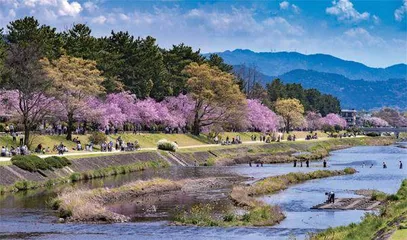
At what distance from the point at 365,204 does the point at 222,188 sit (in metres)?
15.7

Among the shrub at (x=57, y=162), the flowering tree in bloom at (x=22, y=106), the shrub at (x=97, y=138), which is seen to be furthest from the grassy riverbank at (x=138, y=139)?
the shrub at (x=57, y=162)

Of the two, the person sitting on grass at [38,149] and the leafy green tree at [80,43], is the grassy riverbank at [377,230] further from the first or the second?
the leafy green tree at [80,43]

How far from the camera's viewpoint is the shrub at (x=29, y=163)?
211 feet

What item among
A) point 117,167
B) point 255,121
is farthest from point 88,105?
point 255,121

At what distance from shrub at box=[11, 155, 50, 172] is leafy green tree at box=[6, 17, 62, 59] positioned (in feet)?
111

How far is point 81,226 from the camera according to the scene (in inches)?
1644

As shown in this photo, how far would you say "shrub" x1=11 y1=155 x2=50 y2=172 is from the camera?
211ft

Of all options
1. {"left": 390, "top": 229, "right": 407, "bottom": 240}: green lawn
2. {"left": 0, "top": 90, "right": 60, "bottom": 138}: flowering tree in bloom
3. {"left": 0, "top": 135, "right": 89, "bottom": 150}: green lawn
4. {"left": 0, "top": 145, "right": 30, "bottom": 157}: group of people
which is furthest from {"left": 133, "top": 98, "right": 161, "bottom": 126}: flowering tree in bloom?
{"left": 390, "top": 229, "right": 407, "bottom": 240}: green lawn

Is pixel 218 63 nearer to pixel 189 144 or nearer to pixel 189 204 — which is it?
pixel 189 144

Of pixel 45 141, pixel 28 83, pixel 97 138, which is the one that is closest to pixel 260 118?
pixel 97 138

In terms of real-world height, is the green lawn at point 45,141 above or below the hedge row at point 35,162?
above

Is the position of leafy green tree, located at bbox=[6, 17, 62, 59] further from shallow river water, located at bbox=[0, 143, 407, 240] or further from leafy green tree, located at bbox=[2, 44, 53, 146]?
shallow river water, located at bbox=[0, 143, 407, 240]

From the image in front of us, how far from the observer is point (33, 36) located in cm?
10025

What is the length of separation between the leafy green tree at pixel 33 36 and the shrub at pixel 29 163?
3369 centimetres
